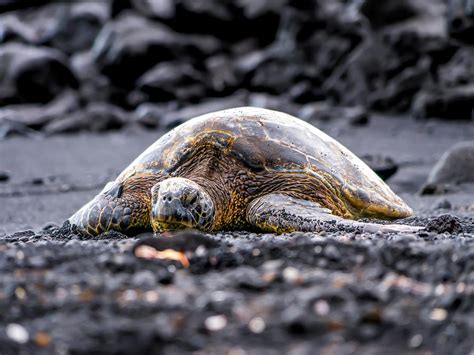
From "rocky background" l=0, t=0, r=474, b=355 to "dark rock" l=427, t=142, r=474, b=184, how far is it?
16 millimetres

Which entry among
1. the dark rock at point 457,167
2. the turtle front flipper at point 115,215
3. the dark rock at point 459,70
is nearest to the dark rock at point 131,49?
A: the dark rock at point 459,70

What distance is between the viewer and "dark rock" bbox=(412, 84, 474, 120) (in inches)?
567

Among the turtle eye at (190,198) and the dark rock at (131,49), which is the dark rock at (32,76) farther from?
the turtle eye at (190,198)

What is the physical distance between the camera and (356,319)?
200 centimetres

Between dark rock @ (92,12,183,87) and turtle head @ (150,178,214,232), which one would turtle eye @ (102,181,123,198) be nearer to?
turtle head @ (150,178,214,232)

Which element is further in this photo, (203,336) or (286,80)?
(286,80)

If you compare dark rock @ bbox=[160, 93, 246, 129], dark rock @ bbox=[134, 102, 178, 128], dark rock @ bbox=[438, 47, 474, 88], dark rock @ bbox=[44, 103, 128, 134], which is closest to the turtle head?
dark rock @ bbox=[160, 93, 246, 129]

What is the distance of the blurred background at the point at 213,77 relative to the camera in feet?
39.8

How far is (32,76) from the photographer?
65.7 feet

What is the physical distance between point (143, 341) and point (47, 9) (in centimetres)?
2788

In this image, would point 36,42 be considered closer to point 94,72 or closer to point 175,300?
point 94,72

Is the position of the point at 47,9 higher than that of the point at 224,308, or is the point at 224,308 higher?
the point at 47,9

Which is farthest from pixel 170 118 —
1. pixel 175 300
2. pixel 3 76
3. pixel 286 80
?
pixel 175 300

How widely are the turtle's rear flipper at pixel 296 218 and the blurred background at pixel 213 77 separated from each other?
337cm
